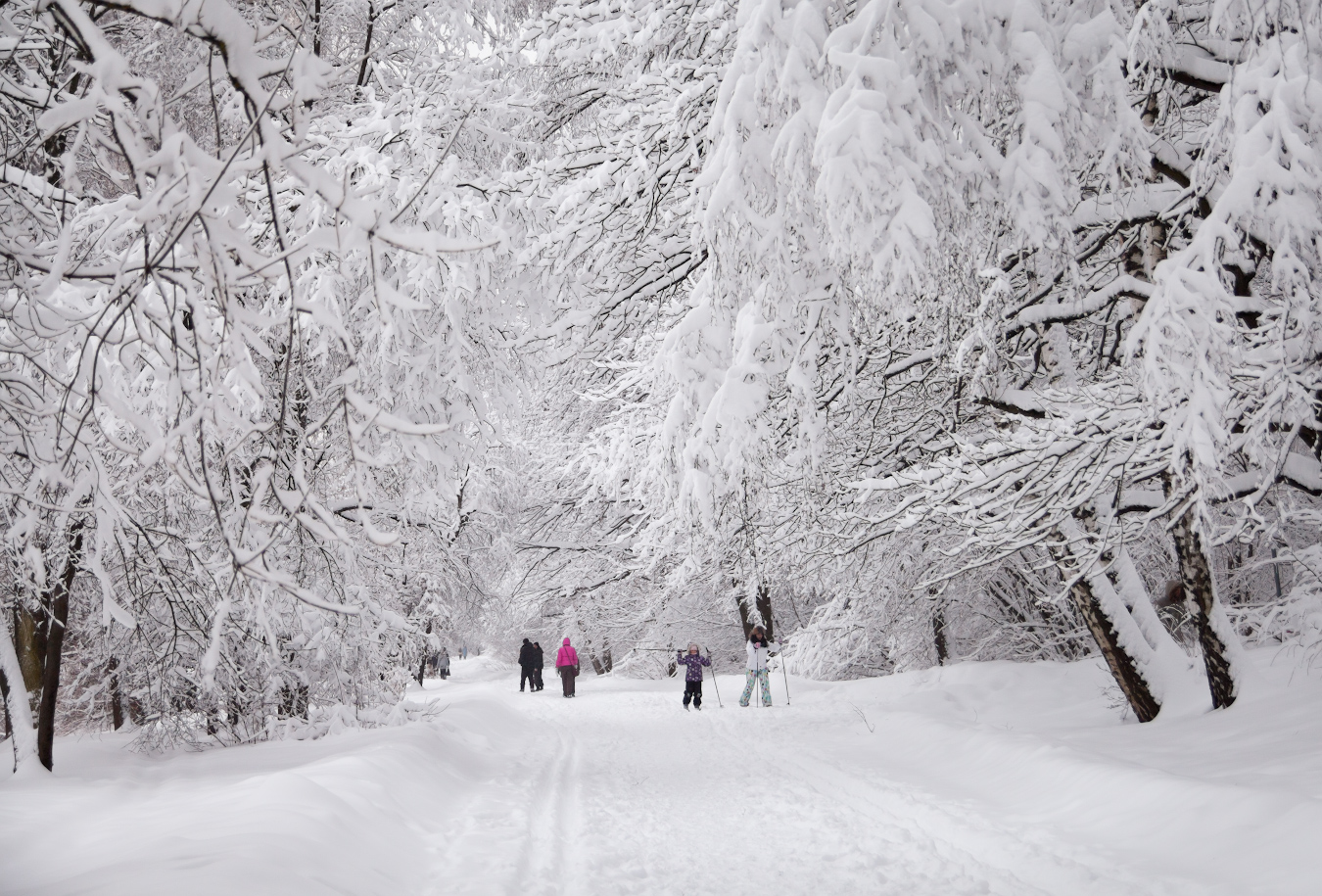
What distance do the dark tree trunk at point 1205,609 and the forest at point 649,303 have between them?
30 millimetres

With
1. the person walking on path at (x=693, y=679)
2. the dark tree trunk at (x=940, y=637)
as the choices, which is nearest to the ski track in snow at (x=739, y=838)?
the person walking on path at (x=693, y=679)

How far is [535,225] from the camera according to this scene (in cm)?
697

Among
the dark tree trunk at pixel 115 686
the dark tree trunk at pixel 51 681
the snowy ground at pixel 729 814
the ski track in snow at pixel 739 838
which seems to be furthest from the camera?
the dark tree trunk at pixel 115 686

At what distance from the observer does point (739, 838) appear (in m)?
5.63

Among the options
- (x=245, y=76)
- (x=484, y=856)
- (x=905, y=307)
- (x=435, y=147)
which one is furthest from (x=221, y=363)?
(x=435, y=147)

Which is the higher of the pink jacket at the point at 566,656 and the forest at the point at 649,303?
the forest at the point at 649,303

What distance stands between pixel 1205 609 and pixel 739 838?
13.9 feet

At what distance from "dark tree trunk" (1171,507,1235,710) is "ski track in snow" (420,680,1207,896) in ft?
8.82

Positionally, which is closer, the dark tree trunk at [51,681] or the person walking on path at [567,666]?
the dark tree trunk at [51,681]

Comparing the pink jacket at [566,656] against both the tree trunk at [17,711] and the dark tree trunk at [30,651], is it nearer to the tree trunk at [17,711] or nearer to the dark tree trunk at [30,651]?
the dark tree trunk at [30,651]

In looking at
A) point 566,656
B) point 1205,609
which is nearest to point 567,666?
point 566,656

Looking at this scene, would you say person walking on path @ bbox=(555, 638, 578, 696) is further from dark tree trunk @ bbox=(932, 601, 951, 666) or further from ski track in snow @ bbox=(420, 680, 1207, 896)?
ski track in snow @ bbox=(420, 680, 1207, 896)

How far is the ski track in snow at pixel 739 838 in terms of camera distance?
4523 mm

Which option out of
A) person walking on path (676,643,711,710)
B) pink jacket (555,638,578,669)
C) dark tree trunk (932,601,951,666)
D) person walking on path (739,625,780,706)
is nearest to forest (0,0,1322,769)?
person walking on path (739,625,780,706)
